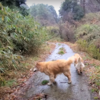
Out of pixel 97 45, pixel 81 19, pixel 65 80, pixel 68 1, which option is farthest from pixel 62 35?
pixel 65 80

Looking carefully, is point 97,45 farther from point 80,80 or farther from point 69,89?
point 69,89

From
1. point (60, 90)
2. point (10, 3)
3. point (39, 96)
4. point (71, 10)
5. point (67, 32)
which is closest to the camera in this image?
point (39, 96)

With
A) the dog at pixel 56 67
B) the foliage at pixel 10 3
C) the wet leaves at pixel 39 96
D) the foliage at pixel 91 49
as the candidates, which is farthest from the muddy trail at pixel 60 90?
the foliage at pixel 10 3

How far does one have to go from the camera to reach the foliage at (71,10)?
29.2 metres

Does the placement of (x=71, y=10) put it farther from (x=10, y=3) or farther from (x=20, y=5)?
(x=10, y=3)

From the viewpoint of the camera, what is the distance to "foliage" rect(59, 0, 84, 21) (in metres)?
29.2

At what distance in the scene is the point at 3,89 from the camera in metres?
4.13

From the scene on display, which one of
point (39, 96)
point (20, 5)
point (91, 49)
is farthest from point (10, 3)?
point (39, 96)

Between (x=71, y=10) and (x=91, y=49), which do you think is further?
(x=71, y=10)

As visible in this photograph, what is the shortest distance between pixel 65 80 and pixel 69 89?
0.80 metres

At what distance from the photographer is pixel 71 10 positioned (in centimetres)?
3212

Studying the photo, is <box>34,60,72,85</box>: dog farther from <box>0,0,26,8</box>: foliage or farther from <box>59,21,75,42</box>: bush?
<box>59,21,75,42</box>: bush

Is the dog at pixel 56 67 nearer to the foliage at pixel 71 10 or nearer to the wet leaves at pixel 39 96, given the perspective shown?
the wet leaves at pixel 39 96

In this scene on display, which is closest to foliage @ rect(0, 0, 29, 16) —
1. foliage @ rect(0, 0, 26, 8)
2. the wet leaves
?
foliage @ rect(0, 0, 26, 8)
